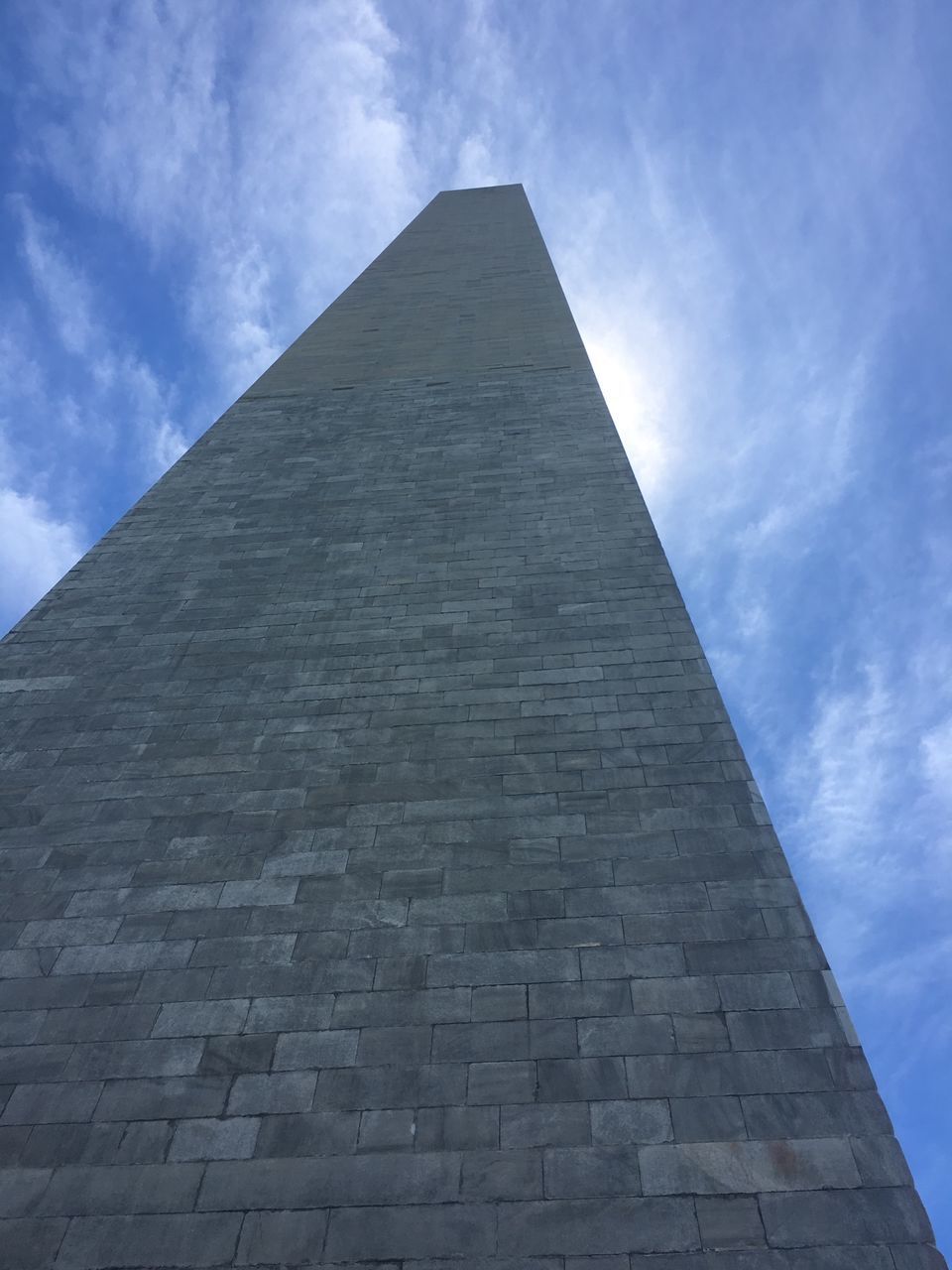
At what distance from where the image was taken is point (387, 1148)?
6.73 metres

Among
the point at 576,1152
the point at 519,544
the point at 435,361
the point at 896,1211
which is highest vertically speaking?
the point at 435,361

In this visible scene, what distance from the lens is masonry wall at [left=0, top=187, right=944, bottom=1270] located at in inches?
252

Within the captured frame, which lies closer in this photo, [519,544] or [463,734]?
[463,734]

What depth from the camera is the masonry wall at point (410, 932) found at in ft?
21.0

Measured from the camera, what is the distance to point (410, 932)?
8.22 metres

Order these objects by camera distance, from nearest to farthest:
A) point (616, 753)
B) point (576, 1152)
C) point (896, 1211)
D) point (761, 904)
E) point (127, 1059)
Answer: point (896, 1211) < point (576, 1152) < point (127, 1059) < point (761, 904) < point (616, 753)

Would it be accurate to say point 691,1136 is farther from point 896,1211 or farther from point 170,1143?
point 170,1143

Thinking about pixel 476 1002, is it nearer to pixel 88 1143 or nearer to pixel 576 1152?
pixel 576 1152

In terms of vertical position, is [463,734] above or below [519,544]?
below

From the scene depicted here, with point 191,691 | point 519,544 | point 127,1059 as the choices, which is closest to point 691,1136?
point 127,1059

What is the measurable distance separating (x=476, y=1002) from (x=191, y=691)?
593 cm

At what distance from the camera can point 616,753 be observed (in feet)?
32.0

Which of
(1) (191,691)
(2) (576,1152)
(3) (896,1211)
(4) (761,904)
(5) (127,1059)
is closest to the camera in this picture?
(3) (896,1211)

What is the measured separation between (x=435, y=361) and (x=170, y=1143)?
17447 millimetres
